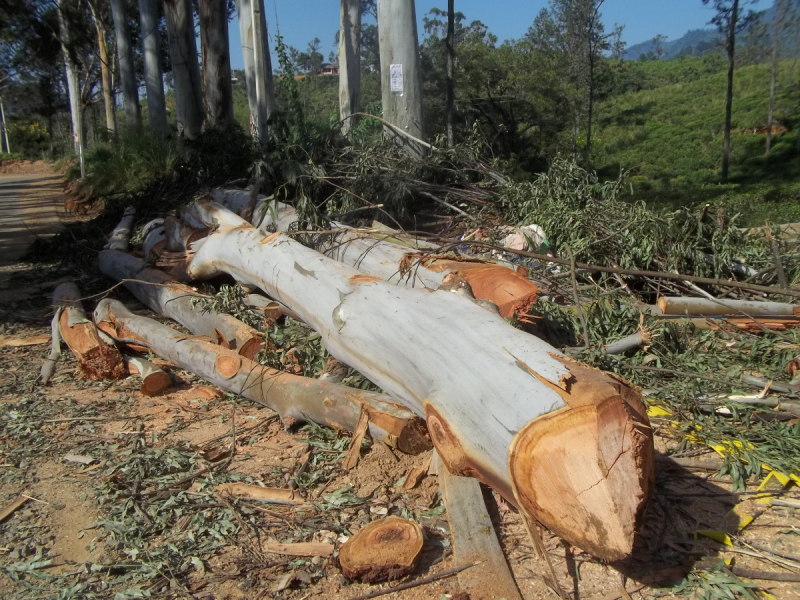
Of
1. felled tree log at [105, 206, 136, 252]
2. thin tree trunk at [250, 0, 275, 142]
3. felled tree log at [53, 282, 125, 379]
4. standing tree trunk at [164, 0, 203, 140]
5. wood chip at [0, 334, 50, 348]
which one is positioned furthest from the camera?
standing tree trunk at [164, 0, 203, 140]

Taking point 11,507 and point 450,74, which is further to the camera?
point 450,74

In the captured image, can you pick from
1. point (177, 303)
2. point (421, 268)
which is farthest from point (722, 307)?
point (177, 303)

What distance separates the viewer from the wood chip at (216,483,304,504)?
3.06 m

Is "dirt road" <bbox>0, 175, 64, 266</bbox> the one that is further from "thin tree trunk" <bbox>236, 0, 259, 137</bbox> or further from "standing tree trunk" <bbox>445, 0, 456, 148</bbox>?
"standing tree trunk" <bbox>445, 0, 456, 148</bbox>

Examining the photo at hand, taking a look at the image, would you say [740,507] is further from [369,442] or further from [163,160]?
[163,160]

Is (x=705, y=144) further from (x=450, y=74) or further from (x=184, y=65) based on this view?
(x=184, y=65)

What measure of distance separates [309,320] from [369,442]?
1.02 metres

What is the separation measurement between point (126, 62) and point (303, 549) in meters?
18.9

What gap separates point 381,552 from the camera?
2523mm

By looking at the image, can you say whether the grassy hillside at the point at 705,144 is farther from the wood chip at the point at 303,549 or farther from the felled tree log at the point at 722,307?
the wood chip at the point at 303,549

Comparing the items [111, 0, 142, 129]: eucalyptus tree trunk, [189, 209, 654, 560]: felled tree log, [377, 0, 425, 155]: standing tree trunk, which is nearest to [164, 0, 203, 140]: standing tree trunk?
[111, 0, 142, 129]: eucalyptus tree trunk

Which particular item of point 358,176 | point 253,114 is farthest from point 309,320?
point 253,114

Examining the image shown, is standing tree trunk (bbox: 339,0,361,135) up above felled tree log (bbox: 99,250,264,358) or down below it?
above

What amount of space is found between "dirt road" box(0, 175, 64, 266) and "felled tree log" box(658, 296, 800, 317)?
7854 mm
